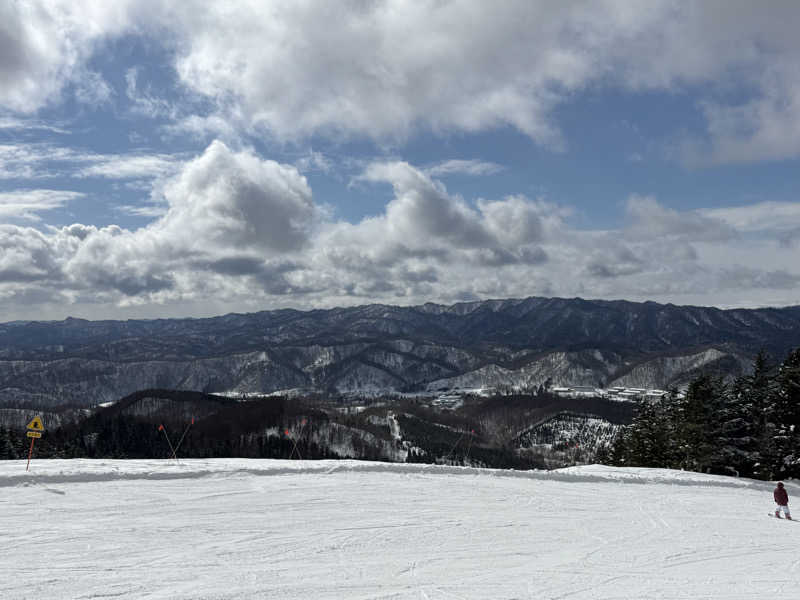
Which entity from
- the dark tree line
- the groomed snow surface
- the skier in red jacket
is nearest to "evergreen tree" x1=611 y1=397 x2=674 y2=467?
the dark tree line

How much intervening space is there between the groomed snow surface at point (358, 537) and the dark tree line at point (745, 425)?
1454 cm

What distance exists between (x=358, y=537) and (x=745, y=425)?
3662 cm

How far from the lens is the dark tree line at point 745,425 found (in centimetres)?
3606

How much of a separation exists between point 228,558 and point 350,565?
10.1 feet

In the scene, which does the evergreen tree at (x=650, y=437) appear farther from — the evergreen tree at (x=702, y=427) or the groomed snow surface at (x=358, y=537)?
the groomed snow surface at (x=358, y=537)

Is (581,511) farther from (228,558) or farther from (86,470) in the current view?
(86,470)

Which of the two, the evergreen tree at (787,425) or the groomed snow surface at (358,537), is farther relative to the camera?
the evergreen tree at (787,425)

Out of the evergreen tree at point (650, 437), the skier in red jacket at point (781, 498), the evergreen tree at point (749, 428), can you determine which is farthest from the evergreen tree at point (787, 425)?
the skier in red jacket at point (781, 498)

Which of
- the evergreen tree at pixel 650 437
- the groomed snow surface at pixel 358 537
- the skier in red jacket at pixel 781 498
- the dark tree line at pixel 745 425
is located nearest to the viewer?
the groomed snow surface at pixel 358 537

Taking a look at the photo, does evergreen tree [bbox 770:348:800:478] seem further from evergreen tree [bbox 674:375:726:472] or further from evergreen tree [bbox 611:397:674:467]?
evergreen tree [bbox 611:397:674:467]

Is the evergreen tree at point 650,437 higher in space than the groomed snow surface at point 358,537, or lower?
lower

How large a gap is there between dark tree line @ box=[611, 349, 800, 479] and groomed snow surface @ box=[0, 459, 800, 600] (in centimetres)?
1454

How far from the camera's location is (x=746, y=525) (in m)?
19.8

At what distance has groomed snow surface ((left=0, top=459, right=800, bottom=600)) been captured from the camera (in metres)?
10.9
